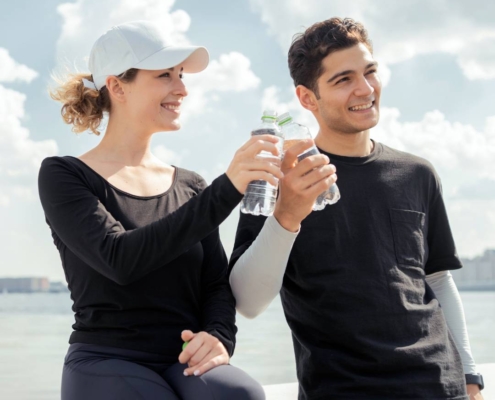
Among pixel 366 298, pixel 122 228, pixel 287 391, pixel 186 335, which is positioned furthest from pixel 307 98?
pixel 287 391

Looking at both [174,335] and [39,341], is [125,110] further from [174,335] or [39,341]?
[39,341]

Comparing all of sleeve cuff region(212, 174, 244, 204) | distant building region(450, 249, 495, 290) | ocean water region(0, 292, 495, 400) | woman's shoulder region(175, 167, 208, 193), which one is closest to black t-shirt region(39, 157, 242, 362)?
sleeve cuff region(212, 174, 244, 204)

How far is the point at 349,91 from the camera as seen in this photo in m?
2.29

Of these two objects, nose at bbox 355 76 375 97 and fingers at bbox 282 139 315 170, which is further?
nose at bbox 355 76 375 97

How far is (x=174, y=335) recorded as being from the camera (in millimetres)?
1936

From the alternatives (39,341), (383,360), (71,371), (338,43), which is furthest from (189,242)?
(39,341)

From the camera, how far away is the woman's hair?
2.21 meters

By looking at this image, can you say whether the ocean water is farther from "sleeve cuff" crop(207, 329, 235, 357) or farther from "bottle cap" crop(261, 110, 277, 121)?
"bottle cap" crop(261, 110, 277, 121)

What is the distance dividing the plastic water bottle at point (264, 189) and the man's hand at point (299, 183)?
0.04 metres

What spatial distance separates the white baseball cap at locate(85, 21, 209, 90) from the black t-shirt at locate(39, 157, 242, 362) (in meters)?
0.31

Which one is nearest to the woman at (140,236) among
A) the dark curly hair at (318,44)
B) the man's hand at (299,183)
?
the man's hand at (299,183)

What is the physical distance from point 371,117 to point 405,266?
0.50m

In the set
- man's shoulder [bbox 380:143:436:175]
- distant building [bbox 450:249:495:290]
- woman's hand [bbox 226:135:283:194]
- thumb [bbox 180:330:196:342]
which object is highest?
distant building [bbox 450:249:495:290]

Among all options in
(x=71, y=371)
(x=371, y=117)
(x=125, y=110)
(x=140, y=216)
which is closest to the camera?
(x=71, y=371)
